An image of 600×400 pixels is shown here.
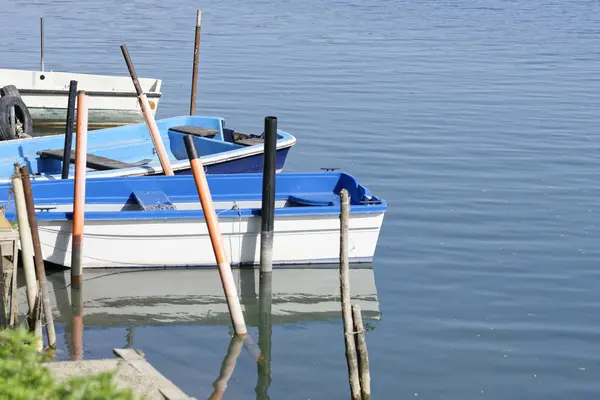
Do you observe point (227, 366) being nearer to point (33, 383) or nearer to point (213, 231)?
point (213, 231)

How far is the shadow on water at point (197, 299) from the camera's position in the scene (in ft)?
39.9

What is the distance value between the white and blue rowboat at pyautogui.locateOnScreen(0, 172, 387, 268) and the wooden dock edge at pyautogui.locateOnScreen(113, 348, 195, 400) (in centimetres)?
419

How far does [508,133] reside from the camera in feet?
75.8

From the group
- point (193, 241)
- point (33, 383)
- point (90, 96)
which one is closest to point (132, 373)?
point (33, 383)

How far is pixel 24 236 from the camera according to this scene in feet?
32.9

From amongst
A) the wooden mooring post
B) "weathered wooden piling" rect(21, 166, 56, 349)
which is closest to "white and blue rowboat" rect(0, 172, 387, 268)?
"weathered wooden piling" rect(21, 166, 56, 349)

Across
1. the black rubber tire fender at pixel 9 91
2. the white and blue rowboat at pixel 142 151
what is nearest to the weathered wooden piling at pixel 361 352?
the white and blue rowboat at pixel 142 151

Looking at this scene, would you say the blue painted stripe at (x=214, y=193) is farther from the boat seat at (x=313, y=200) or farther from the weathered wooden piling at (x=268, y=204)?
the weathered wooden piling at (x=268, y=204)

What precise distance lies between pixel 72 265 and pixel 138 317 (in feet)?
3.54

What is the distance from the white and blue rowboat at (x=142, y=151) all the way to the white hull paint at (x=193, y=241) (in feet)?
5.70

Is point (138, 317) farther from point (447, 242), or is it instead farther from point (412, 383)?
point (447, 242)

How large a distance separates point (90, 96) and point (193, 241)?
34.5 feet

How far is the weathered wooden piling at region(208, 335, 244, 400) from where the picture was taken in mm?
10273

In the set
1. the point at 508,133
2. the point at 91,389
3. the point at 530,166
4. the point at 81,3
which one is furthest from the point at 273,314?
the point at 81,3
